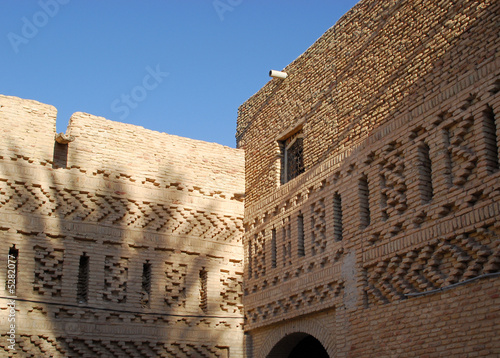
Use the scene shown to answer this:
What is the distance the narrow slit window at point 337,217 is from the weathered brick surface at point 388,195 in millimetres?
22

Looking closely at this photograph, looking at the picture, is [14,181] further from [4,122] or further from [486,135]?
[486,135]

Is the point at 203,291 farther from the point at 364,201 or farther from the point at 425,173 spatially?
the point at 425,173

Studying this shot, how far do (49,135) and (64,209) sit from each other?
115 centimetres

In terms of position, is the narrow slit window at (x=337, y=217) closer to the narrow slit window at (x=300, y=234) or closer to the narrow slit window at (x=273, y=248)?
the narrow slit window at (x=300, y=234)

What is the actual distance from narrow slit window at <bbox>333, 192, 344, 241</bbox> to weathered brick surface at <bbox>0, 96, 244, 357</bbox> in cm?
263

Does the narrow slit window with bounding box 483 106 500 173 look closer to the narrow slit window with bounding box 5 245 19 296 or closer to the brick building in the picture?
the brick building

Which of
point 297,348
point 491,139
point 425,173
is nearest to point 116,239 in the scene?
point 297,348

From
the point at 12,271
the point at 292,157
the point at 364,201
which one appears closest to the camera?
the point at 364,201

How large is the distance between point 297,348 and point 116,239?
3270 mm

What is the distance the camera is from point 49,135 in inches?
423

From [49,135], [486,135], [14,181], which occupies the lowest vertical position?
[486,135]

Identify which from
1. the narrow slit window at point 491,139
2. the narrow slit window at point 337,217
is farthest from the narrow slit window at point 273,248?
the narrow slit window at point 491,139

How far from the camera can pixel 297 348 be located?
1113 centimetres

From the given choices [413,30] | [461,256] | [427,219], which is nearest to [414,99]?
[413,30]
